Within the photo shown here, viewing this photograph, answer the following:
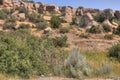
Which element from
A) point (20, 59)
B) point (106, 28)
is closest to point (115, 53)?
point (20, 59)

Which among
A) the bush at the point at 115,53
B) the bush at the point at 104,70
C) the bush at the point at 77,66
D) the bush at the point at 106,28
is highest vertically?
the bush at the point at 77,66

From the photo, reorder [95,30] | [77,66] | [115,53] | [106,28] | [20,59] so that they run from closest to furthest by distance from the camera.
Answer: [20,59], [77,66], [115,53], [95,30], [106,28]

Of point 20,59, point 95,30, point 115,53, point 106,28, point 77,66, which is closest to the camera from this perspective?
point 20,59

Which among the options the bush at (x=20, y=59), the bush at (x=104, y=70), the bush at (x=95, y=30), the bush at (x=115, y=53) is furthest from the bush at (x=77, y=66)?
the bush at (x=95, y=30)

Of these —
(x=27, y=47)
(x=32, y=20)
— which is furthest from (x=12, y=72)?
(x=32, y=20)

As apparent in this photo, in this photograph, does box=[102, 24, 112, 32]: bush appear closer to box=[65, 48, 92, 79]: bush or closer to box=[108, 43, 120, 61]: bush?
box=[108, 43, 120, 61]: bush

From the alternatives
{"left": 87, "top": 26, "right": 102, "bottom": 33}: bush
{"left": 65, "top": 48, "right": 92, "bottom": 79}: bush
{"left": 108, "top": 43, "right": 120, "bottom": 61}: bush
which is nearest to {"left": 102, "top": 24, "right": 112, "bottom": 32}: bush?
{"left": 87, "top": 26, "right": 102, "bottom": 33}: bush

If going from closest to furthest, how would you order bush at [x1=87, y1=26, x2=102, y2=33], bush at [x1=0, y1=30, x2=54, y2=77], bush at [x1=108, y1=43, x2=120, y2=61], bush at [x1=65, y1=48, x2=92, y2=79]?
bush at [x1=0, y1=30, x2=54, y2=77]
bush at [x1=65, y1=48, x2=92, y2=79]
bush at [x1=108, y1=43, x2=120, y2=61]
bush at [x1=87, y1=26, x2=102, y2=33]

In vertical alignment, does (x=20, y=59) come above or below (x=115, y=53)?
above

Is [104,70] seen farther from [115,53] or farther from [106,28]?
[106,28]

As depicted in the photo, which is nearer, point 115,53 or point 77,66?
point 77,66

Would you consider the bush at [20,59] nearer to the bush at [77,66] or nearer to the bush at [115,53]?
the bush at [77,66]

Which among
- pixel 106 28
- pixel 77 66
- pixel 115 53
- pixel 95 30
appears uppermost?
pixel 77 66

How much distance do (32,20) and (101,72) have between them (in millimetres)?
38665
